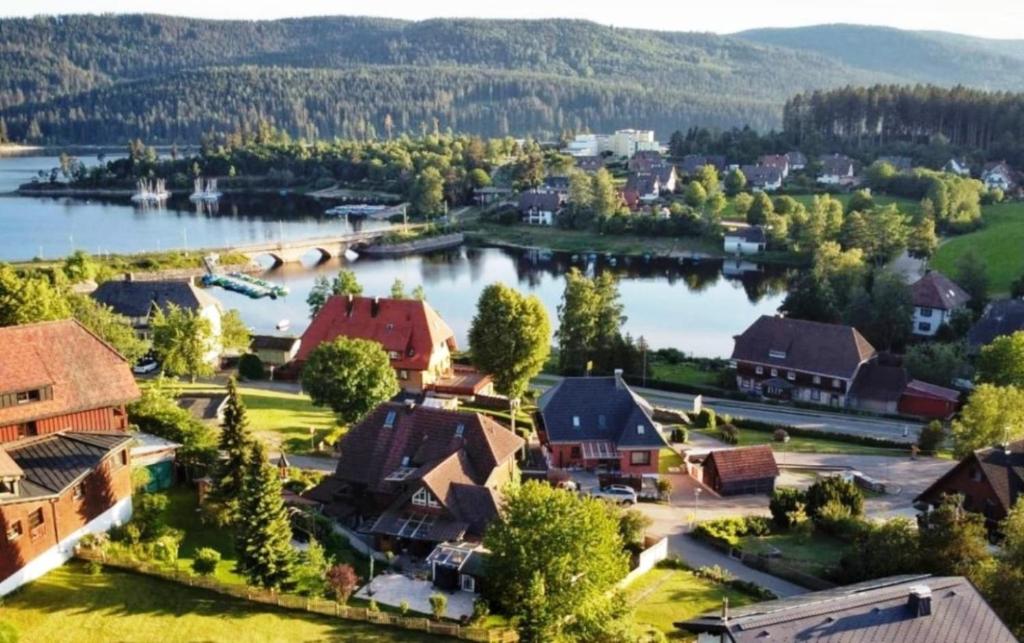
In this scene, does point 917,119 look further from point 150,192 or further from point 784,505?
point 784,505

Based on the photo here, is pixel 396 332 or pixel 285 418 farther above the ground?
pixel 396 332

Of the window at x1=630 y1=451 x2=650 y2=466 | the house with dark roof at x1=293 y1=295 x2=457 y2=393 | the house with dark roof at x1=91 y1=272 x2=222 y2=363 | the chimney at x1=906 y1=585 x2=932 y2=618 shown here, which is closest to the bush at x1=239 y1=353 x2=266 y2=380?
the house with dark roof at x1=293 y1=295 x2=457 y2=393

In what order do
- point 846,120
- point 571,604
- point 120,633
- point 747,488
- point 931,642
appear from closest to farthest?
point 931,642, point 120,633, point 571,604, point 747,488, point 846,120

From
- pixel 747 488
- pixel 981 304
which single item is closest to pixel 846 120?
pixel 981 304

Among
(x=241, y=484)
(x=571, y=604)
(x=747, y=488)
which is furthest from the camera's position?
(x=747, y=488)

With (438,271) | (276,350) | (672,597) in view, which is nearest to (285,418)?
(276,350)

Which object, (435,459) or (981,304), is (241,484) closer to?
(435,459)
